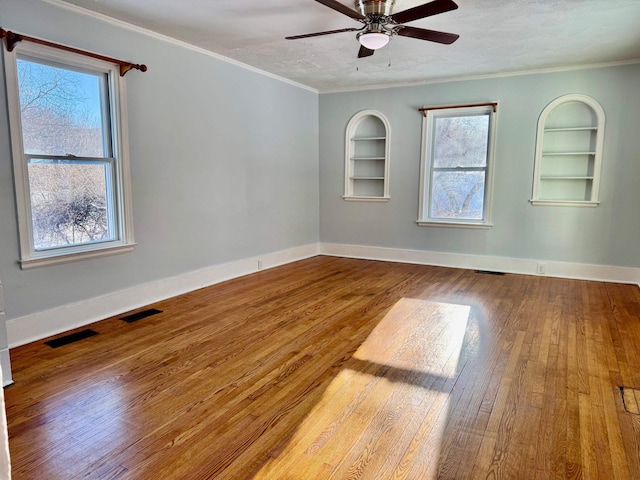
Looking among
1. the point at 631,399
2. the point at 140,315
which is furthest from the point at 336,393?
the point at 140,315

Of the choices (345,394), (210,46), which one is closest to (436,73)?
(210,46)

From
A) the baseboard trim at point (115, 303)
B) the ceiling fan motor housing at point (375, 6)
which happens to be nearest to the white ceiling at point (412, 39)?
the ceiling fan motor housing at point (375, 6)

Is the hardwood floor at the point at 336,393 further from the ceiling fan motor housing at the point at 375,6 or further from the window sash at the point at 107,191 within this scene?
the ceiling fan motor housing at the point at 375,6

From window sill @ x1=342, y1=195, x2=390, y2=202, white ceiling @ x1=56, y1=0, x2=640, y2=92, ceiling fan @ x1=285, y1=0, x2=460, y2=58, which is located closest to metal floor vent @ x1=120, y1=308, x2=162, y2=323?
white ceiling @ x1=56, y1=0, x2=640, y2=92

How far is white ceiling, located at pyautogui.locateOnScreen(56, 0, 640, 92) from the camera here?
11.0ft

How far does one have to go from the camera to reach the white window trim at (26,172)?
3.00 m

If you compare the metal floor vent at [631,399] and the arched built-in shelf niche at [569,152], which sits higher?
the arched built-in shelf niche at [569,152]

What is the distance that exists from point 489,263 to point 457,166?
1.45m

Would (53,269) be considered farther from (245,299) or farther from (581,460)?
(581,460)

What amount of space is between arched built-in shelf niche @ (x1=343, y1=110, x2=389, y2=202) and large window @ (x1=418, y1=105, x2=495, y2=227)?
662 mm

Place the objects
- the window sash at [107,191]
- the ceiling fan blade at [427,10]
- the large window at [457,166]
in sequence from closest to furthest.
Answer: the ceiling fan blade at [427,10], the window sash at [107,191], the large window at [457,166]

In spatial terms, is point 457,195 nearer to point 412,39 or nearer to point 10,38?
point 412,39

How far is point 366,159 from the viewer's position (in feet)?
21.5

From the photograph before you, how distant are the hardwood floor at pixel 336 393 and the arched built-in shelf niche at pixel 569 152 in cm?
168
